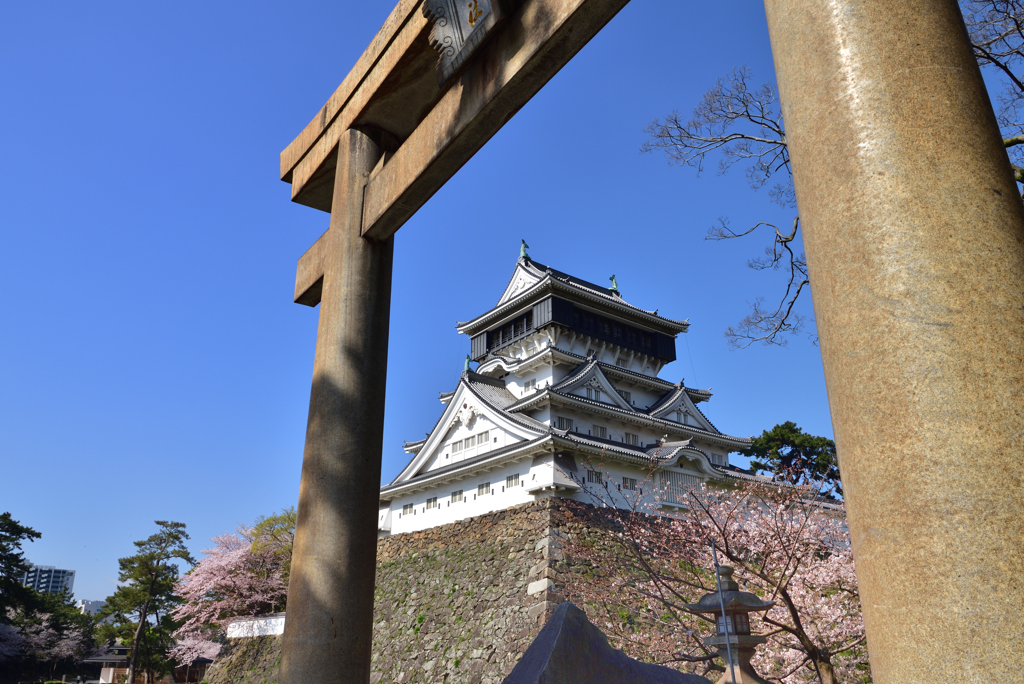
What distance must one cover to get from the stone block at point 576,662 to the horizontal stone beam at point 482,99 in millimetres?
2429

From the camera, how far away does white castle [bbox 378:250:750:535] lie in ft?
60.2

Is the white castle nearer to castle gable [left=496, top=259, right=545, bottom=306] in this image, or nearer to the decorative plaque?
castle gable [left=496, top=259, right=545, bottom=306]

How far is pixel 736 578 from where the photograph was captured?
10.3 m

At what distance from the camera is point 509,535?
682 inches

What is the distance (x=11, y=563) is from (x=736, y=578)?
100ft

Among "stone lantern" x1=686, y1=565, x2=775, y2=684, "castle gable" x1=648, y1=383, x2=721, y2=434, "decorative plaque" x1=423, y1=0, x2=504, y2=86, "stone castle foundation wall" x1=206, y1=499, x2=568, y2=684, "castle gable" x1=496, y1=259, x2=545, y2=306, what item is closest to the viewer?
"decorative plaque" x1=423, y1=0, x2=504, y2=86

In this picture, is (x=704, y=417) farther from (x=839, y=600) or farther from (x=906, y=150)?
(x=906, y=150)

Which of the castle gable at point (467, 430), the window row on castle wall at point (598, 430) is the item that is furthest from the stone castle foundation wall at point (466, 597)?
the window row on castle wall at point (598, 430)

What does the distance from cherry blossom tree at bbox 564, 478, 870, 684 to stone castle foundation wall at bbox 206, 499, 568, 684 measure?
0.89 meters

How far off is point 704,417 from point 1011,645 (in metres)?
25.0

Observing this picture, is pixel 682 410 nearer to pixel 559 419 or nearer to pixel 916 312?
pixel 559 419

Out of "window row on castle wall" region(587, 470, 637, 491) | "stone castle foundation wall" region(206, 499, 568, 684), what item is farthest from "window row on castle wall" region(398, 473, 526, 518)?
"window row on castle wall" region(587, 470, 637, 491)

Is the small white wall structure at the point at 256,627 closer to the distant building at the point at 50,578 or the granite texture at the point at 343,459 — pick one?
the granite texture at the point at 343,459

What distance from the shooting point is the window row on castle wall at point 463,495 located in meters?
18.7
